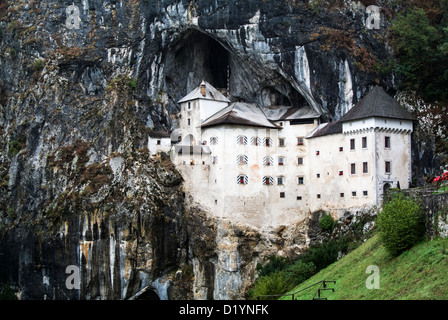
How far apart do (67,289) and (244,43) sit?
31412 mm

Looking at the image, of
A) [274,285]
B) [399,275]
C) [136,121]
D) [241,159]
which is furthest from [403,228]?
[136,121]

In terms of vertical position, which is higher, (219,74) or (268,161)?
(219,74)

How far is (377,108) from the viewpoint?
7156 centimetres

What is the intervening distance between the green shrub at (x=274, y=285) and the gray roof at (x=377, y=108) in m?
16.4

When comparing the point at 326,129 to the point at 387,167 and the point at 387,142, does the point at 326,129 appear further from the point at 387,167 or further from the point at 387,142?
the point at 387,167

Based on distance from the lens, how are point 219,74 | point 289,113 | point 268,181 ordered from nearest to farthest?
point 268,181 < point 289,113 < point 219,74

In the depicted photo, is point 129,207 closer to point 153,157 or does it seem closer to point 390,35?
point 153,157

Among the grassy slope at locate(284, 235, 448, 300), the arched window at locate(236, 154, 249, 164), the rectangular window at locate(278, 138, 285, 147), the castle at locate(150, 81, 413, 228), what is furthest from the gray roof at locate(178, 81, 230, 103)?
the grassy slope at locate(284, 235, 448, 300)

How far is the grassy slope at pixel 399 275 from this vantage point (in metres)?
41.9

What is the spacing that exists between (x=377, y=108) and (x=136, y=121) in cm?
2594

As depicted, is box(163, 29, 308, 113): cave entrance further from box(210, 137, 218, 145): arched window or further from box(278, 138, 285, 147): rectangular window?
box(210, 137, 218, 145): arched window

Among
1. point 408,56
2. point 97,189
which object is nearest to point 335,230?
point 408,56

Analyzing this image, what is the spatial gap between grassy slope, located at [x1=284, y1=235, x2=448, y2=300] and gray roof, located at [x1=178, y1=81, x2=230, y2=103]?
29054mm

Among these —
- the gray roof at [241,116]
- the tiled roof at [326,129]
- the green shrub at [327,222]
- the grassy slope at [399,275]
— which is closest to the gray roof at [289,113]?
the gray roof at [241,116]
